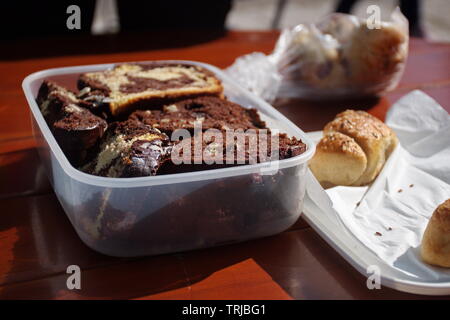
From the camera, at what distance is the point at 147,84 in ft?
3.83

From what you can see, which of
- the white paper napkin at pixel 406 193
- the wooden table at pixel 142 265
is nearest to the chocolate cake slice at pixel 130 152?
the wooden table at pixel 142 265

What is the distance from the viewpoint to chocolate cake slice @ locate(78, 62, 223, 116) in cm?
107

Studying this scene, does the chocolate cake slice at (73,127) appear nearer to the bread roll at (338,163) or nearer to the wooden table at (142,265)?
the wooden table at (142,265)

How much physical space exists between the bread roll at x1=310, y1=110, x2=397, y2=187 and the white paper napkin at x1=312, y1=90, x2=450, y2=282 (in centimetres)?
2

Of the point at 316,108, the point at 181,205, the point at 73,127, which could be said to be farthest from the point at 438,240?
the point at 316,108

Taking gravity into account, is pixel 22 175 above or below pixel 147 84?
below

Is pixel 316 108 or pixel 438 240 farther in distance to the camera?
pixel 316 108

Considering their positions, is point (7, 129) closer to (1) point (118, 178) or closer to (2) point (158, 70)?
(2) point (158, 70)

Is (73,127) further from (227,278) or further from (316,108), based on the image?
(316,108)

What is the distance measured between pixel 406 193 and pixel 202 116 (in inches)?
16.0

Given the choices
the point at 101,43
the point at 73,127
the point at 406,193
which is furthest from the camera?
the point at 101,43

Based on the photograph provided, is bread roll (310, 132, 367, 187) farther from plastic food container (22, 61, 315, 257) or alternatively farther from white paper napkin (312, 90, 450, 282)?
plastic food container (22, 61, 315, 257)

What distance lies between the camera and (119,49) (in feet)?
5.80
